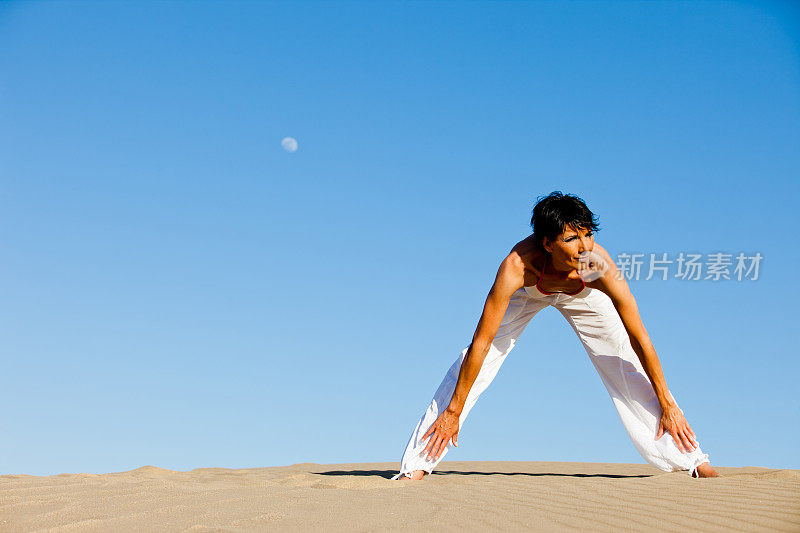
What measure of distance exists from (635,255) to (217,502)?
4510 millimetres

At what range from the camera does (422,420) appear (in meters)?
5.53

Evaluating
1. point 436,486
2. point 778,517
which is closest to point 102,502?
point 436,486

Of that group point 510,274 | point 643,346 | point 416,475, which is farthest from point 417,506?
point 643,346

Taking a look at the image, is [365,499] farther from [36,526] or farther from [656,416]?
[656,416]

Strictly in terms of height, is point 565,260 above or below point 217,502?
above

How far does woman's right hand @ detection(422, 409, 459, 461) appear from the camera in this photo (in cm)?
529

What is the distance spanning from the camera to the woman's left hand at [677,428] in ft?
17.0

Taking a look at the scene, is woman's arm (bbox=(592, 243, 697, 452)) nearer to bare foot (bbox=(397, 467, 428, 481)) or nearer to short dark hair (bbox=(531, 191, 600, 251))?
short dark hair (bbox=(531, 191, 600, 251))

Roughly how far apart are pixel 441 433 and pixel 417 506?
206 cm

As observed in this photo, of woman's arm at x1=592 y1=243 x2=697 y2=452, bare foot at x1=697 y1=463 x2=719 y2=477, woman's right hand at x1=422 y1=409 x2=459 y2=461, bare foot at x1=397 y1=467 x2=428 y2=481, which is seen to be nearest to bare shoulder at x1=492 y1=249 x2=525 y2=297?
woman's arm at x1=592 y1=243 x2=697 y2=452

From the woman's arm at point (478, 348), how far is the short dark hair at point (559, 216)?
1.21 feet

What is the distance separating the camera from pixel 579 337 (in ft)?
19.3

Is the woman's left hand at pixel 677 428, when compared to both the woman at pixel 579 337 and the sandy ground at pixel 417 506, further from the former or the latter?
the sandy ground at pixel 417 506

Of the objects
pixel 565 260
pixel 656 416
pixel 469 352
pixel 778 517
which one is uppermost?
pixel 565 260
